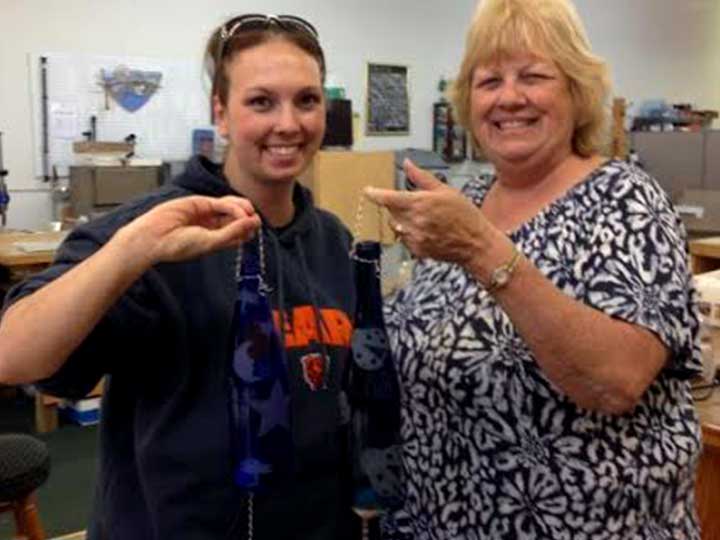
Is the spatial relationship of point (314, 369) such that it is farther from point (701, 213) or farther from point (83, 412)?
point (701, 213)

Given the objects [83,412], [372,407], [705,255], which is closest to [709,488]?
[372,407]

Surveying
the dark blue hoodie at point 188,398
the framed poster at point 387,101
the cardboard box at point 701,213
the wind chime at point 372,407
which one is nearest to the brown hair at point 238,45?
the dark blue hoodie at point 188,398

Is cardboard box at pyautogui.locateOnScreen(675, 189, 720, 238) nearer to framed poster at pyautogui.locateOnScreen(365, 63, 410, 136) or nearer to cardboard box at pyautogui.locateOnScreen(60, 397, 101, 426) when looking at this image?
framed poster at pyautogui.locateOnScreen(365, 63, 410, 136)

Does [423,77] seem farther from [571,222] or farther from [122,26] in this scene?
[571,222]

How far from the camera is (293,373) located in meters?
1.17

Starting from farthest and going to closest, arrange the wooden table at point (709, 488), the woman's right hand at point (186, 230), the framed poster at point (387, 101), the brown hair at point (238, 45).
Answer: the framed poster at point (387, 101) → the wooden table at point (709, 488) → the brown hair at point (238, 45) → the woman's right hand at point (186, 230)

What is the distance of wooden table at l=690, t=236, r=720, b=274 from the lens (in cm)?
364

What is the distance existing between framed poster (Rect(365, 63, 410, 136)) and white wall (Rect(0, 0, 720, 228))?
0.20ft

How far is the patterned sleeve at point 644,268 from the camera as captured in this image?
1.09 m

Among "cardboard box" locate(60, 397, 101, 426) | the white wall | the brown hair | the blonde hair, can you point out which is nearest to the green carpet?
"cardboard box" locate(60, 397, 101, 426)

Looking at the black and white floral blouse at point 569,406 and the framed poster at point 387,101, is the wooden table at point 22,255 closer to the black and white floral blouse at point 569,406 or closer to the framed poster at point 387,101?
the framed poster at point 387,101

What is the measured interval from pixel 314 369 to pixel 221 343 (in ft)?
0.46

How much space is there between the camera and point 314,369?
1196 millimetres

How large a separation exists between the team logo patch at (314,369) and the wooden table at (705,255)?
284 centimetres
